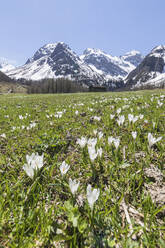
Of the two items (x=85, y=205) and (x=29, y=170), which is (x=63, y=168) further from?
(x=85, y=205)

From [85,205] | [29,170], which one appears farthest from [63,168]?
[85,205]

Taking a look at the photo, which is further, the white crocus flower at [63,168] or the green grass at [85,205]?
the white crocus flower at [63,168]

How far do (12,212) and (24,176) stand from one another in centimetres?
57

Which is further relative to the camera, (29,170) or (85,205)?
(29,170)

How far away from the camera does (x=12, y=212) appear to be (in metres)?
1.51

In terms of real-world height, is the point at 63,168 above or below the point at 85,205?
above

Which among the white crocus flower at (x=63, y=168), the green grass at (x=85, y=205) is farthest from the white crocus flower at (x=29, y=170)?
the white crocus flower at (x=63, y=168)

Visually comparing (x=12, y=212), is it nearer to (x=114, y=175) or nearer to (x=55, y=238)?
(x=55, y=238)

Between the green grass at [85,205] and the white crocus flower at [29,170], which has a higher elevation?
the white crocus flower at [29,170]

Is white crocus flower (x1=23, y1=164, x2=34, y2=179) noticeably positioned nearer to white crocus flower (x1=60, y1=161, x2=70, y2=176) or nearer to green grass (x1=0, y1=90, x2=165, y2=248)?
green grass (x1=0, y1=90, x2=165, y2=248)

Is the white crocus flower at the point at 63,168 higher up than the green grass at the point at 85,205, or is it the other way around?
the white crocus flower at the point at 63,168

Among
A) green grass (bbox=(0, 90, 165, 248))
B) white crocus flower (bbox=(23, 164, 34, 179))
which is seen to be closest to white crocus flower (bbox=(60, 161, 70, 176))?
green grass (bbox=(0, 90, 165, 248))

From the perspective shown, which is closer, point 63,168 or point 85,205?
point 85,205

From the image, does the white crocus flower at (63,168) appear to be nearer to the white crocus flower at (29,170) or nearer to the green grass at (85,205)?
the green grass at (85,205)
